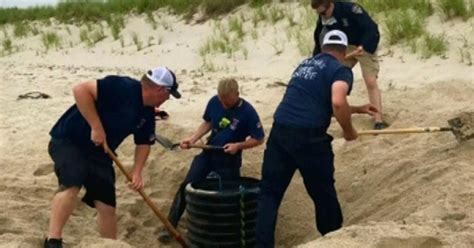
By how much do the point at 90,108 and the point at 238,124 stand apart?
5.42ft

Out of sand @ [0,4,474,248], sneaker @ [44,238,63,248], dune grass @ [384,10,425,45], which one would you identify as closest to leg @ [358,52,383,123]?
sand @ [0,4,474,248]

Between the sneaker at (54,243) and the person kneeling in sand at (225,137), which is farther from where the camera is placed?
the person kneeling in sand at (225,137)

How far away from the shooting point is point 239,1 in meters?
Answer: 18.1

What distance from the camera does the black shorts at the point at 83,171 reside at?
5910 mm

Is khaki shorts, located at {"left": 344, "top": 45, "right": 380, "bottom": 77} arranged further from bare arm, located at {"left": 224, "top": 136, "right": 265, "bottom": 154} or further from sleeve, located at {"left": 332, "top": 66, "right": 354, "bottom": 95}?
sleeve, located at {"left": 332, "top": 66, "right": 354, "bottom": 95}

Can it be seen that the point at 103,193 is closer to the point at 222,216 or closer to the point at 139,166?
the point at 139,166

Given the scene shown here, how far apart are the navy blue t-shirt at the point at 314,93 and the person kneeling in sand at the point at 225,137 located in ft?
3.84

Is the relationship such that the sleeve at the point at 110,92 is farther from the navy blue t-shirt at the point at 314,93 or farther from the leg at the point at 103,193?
the navy blue t-shirt at the point at 314,93

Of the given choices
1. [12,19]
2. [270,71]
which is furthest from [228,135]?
[12,19]

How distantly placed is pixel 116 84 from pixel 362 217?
2053 mm

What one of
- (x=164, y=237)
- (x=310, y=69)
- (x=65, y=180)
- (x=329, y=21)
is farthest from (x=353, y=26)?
(x=65, y=180)

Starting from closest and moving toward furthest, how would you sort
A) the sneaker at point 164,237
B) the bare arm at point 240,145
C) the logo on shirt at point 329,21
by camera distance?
the bare arm at point 240,145
the sneaker at point 164,237
the logo on shirt at point 329,21

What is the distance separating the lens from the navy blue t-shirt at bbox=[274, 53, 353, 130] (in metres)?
5.71

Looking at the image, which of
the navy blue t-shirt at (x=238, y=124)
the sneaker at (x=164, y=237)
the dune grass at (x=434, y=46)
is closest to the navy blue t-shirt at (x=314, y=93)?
the navy blue t-shirt at (x=238, y=124)
